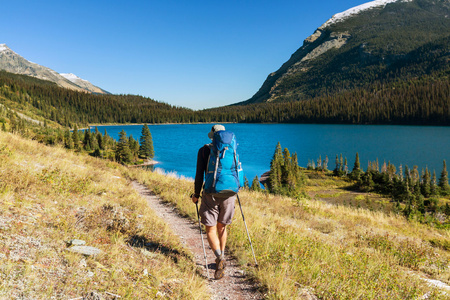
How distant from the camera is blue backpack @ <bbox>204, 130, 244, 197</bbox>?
14.5ft

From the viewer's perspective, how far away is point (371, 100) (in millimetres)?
186000

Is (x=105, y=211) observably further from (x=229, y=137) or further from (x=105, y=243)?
(x=229, y=137)

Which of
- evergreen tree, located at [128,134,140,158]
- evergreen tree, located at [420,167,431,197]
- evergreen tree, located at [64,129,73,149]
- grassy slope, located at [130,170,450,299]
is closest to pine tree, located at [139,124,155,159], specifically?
evergreen tree, located at [128,134,140,158]

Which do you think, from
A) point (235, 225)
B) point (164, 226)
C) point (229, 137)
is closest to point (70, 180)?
point (164, 226)

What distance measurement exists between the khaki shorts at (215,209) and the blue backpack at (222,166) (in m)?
0.22

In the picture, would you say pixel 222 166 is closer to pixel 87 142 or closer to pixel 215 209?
pixel 215 209

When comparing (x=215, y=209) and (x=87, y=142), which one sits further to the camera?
(x=87, y=142)

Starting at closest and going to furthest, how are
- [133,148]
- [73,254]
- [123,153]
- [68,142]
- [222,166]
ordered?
[73,254], [222,166], [68,142], [123,153], [133,148]

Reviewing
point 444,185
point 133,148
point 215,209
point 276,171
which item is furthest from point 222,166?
point 133,148

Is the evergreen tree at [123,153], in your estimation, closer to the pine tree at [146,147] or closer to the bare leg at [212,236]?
the pine tree at [146,147]

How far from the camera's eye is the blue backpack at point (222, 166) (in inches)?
175

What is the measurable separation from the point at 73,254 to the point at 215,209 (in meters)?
2.32

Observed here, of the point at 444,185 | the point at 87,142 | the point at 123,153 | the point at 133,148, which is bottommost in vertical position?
the point at 444,185

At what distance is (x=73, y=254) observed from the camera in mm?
3936
